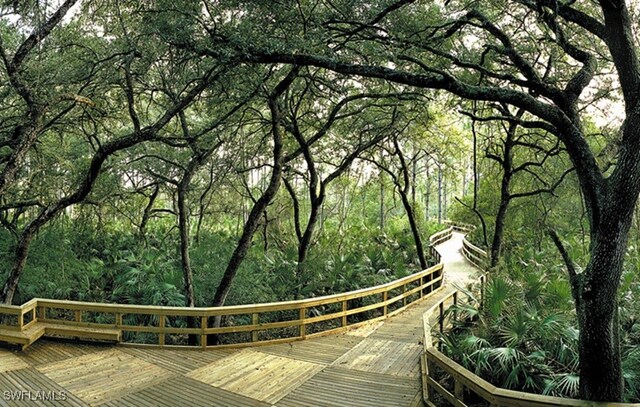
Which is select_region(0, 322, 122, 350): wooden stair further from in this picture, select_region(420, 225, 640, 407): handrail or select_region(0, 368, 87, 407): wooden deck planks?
select_region(420, 225, 640, 407): handrail

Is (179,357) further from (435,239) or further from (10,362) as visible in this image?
(435,239)

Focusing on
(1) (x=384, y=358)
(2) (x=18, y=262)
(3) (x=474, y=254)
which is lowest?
(1) (x=384, y=358)

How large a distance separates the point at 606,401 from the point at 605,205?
1943mm

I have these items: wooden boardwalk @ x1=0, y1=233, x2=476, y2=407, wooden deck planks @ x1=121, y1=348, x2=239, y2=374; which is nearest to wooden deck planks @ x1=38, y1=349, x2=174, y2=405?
wooden boardwalk @ x1=0, y1=233, x2=476, y2=407

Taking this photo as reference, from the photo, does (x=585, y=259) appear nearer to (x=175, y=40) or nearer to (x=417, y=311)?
(x=417, y=311)

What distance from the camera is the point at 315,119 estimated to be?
39.9ft

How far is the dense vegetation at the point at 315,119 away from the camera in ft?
14.2

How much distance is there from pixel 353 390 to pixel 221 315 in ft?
9.69

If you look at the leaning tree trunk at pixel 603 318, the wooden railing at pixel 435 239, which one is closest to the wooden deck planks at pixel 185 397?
the leaning tree trunk at pixel 603 318

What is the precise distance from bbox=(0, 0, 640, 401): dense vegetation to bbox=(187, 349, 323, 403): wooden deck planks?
229 centimetres

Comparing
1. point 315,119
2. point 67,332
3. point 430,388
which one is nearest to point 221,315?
point 67,332

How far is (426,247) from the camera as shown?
65.9ft

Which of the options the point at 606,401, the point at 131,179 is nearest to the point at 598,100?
the point at 606,401

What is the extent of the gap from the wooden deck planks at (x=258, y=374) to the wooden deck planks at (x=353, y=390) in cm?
20
